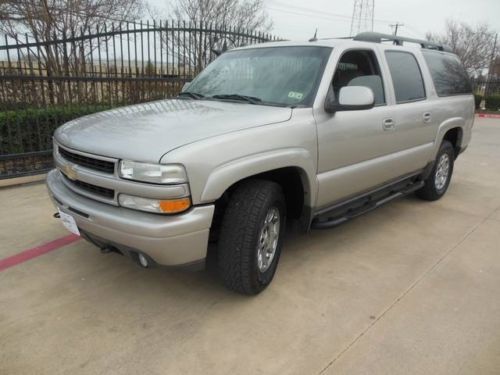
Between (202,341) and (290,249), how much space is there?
151cm

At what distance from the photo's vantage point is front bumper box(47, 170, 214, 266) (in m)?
2.45

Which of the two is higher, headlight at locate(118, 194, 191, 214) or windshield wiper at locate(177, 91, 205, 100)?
windshield wiper at locate(177, 91, 205, 100)

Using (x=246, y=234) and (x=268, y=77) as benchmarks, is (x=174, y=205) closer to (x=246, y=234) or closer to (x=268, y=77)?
(x=246, y=234)

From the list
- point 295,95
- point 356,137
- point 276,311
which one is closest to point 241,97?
point 295,95

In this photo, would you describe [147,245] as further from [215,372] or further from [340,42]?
[340,42]

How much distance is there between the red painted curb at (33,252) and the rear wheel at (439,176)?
4.10m

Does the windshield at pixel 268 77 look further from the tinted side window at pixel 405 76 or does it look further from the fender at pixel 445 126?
→ the fender at pixel 445 126

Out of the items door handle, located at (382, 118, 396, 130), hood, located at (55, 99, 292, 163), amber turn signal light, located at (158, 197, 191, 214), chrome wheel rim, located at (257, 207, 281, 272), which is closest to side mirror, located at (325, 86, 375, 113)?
hood, located at (55, 99, 292, 163)

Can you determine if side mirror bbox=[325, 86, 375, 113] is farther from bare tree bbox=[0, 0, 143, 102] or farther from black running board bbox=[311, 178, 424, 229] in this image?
bare tree bbox=[0, 0, 143, 102]

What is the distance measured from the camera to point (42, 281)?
327cm

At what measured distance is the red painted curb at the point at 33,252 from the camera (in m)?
3.54

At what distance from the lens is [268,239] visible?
3.13m

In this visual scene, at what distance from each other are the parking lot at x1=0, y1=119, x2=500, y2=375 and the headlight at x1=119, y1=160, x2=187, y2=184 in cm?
100

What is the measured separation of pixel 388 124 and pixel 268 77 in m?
1.26
